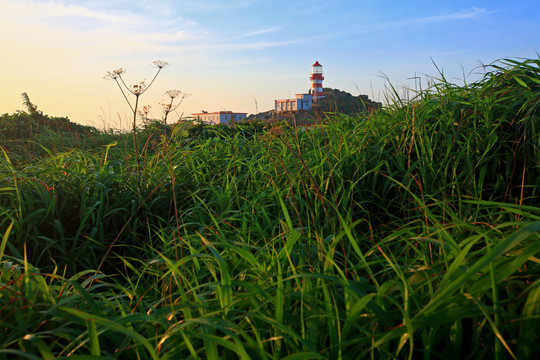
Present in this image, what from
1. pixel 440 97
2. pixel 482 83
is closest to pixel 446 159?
pixel 440 97

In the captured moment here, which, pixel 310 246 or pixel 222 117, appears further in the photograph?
pixel 222 117

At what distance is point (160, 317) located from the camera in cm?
149

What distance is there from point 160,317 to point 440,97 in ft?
9.72

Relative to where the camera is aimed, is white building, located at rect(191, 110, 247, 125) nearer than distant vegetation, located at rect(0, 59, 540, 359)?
No

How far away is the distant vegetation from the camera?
1247mm

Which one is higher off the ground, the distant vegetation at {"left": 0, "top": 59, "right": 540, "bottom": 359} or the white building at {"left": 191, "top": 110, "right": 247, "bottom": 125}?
the white building at {"left": 191, "top": 110, "right": 247, "bottom": 125}

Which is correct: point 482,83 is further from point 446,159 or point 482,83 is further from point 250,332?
point 250,332

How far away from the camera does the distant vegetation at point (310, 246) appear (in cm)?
125

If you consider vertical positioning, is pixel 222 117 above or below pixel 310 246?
above

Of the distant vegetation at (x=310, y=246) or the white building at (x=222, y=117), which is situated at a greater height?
the white building at (x=222, y=117)

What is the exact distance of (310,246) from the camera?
76.5 inches

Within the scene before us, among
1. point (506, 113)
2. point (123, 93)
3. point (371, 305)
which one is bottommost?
point (371, 305)

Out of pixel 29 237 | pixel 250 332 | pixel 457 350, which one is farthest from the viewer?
pixel 29 237

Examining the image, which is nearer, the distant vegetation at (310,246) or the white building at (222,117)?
the distant vegetation at (310,246)
